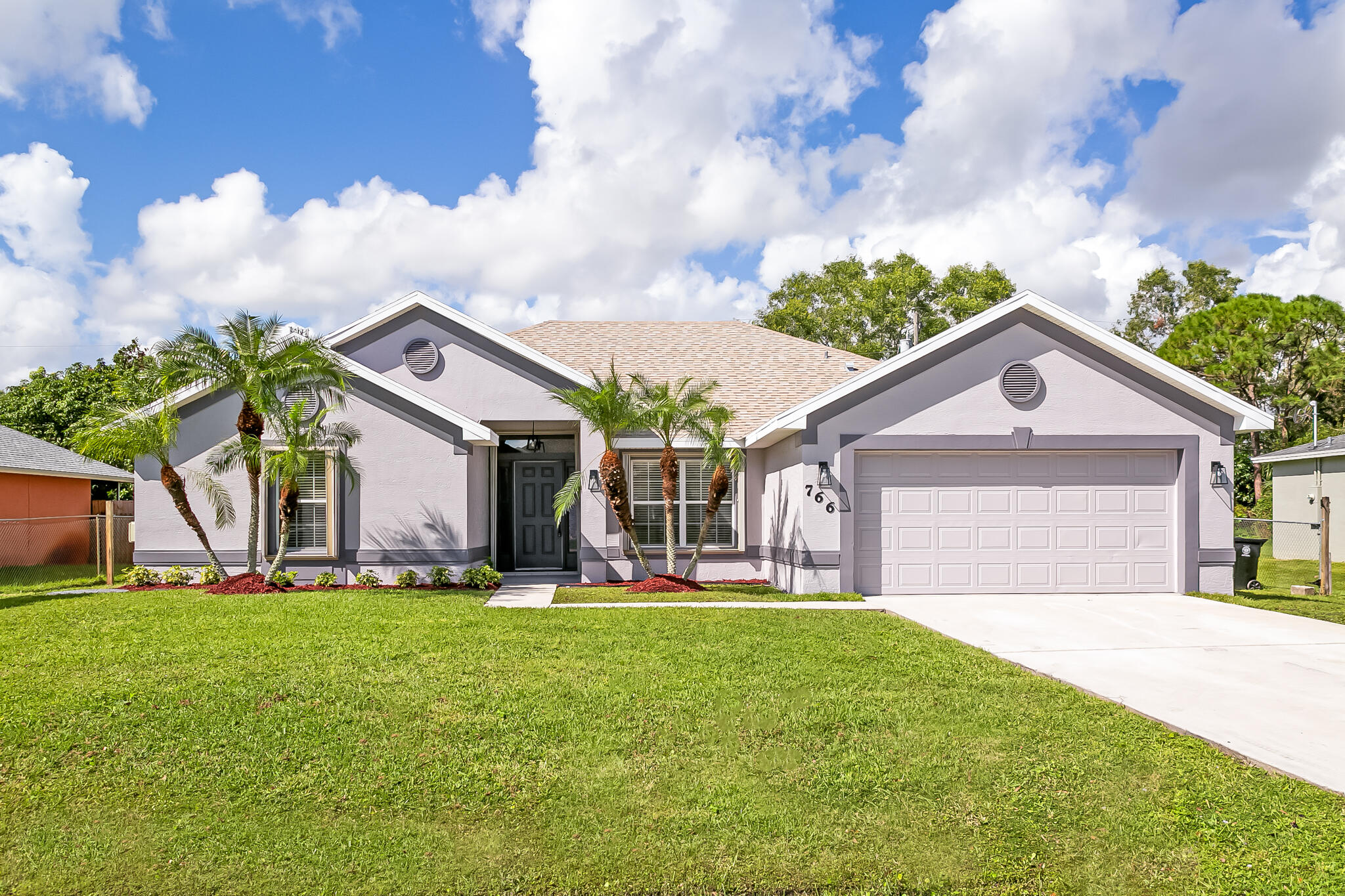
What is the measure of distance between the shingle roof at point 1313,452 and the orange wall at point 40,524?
31.2 m

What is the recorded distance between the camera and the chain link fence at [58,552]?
15.5 meters

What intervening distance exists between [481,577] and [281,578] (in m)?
3.18

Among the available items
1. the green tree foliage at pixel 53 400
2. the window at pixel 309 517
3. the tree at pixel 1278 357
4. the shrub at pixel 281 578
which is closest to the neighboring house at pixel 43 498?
the window at pixel 309 517

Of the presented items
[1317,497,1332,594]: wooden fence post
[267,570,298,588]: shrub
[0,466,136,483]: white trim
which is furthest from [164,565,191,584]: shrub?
[1317,497,1332,594]: wooden fence post

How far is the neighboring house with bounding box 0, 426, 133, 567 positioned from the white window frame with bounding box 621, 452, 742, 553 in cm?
1246

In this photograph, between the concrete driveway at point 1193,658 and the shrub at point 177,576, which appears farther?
the shrub at point 177,576

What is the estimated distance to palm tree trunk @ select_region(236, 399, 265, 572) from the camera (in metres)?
12.9

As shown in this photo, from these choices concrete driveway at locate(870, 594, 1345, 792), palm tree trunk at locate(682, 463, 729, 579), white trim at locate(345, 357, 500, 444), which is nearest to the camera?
concrete driveway at locate(870, 594, 1345, 792)

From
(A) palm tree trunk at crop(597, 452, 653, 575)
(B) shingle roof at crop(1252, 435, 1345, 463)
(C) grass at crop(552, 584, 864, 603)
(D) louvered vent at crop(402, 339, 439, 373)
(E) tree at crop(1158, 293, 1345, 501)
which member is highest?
(E) tree at crop(1158, 293, 1345, 501)

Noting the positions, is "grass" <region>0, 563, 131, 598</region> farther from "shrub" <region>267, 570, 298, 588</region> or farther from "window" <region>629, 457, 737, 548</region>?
"window" <region>629, 457, 737, 548</region>

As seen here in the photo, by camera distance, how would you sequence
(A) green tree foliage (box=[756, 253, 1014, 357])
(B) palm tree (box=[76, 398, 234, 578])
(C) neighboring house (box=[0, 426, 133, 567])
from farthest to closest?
1. (A) green tree foliage (box=[756, 253, 1014, 357])
2. (C) neighboring house (box=[0, 426, 133, 567])
3. (B) palm tree (box=[76, 398, 234, 578])

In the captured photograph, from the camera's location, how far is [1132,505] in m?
13.6

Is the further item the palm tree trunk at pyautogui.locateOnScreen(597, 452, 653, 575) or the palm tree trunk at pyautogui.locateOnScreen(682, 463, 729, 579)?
the palm tree trunk at pyautogui.locateOnScreen(682, 463, 729, 579)

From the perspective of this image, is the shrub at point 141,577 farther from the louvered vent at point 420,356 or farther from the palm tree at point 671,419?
the palm tree at point 671,419
